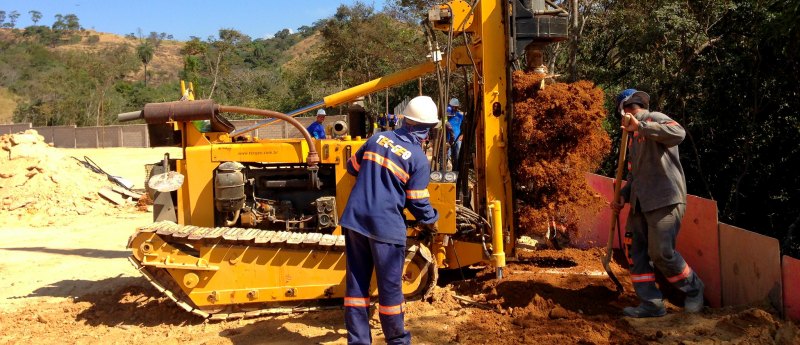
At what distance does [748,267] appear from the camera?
16.1 ft

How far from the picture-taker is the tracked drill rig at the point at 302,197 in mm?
5402

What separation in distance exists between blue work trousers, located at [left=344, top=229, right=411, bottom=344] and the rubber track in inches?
34.3

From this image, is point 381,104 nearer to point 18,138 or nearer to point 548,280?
point 18,138

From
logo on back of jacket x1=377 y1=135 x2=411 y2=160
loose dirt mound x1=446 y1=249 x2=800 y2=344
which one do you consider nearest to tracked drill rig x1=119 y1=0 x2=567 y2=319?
loose dirt mound x1=446 y1=249 x2=800 y2=344

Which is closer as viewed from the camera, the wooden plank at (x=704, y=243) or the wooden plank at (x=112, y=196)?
the wooden plank at (x=704, y=243)

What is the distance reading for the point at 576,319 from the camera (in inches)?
191

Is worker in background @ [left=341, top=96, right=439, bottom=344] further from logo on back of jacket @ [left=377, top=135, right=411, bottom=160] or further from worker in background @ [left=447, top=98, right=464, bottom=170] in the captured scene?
worker in background @ [left=447, top=98, right=464, bottom=170]

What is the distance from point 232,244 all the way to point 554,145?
2.75 m

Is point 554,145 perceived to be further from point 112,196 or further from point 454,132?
point 112,196

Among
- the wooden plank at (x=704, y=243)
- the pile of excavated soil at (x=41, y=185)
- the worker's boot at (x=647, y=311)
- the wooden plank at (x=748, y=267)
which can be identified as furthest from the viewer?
the pile of excavated soil at (x=41, y=185)

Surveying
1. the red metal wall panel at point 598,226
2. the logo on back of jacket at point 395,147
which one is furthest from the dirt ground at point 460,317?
the logo on back of jacket at point 395,147

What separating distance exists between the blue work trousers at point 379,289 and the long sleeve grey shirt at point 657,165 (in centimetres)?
195

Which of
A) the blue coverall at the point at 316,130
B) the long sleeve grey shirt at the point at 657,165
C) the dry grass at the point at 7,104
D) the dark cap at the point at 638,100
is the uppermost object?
the dry grass at the point at 7,104

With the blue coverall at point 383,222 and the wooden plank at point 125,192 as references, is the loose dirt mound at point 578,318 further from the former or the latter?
the wooden plank at point 125,192
